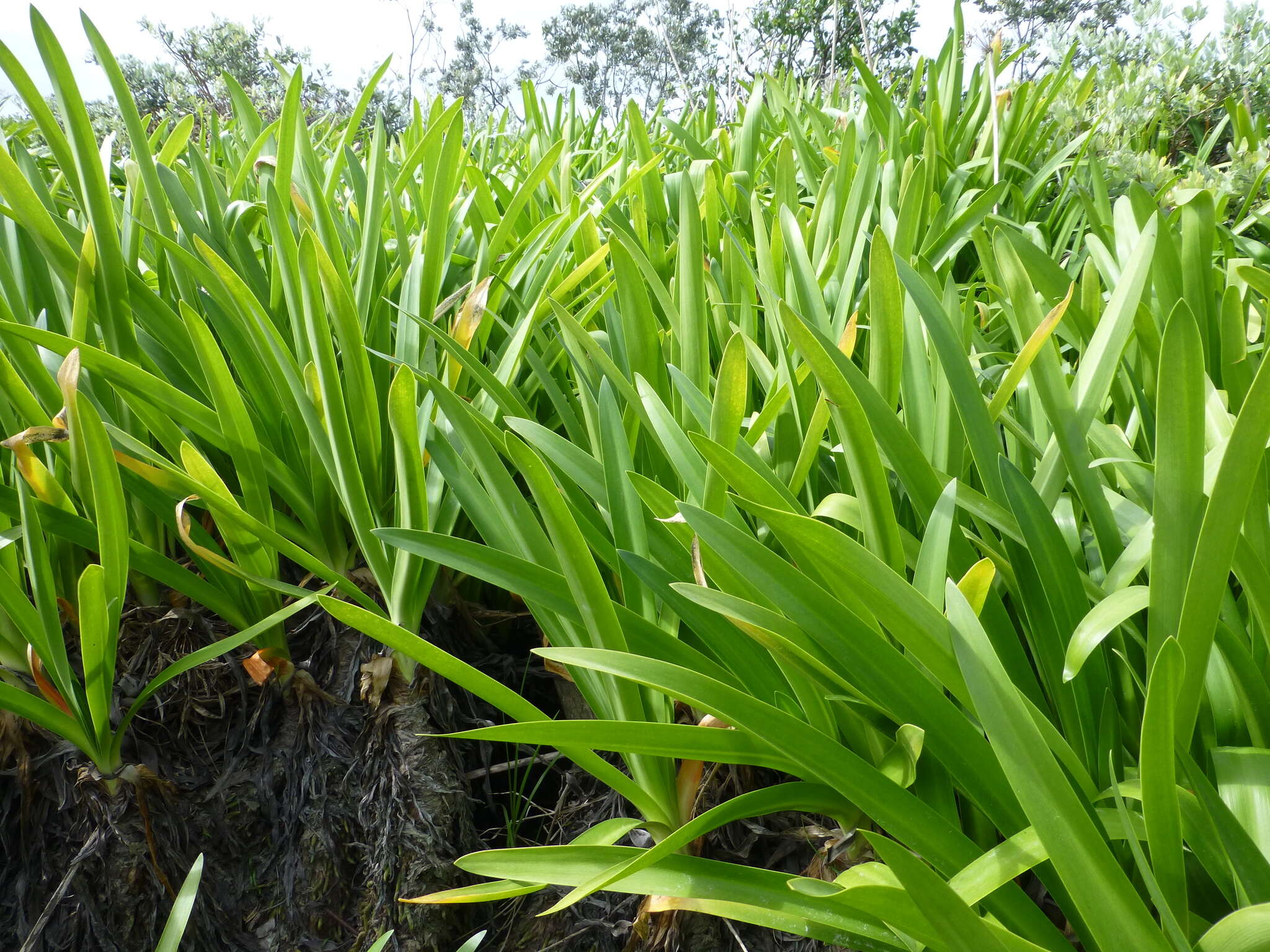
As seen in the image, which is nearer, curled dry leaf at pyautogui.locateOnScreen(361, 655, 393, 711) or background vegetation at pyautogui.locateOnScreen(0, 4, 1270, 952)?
background vegetation at pyautogui.locateOnScreen(0, 4, 1270, 952)

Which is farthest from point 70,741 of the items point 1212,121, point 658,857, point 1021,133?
point 1212,121

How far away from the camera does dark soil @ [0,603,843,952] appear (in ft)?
2.12

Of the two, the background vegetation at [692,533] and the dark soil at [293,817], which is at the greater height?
the background vegetation at [692,533]

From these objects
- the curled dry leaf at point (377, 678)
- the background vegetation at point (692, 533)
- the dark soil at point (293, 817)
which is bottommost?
the dark soil at point (293, 817)

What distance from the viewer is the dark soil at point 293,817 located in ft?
2.12

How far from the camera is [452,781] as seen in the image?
679 millimetres

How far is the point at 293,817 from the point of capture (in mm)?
702

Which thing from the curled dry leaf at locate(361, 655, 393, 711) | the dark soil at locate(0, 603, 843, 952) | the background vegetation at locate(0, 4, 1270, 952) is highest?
the background vegetation at locate(0, 4, 1270, 952)

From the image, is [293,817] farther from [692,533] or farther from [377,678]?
[692,533]

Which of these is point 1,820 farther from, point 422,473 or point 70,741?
point 422,473

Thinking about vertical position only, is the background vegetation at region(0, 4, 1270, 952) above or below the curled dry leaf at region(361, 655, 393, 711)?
above

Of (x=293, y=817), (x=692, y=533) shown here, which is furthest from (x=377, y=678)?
(x=692, y=533)

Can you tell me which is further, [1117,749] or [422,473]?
[422,473]

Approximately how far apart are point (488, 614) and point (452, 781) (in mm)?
163
